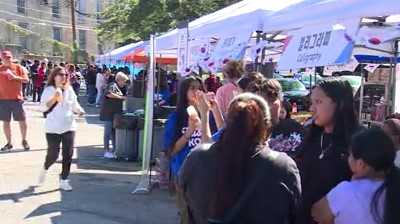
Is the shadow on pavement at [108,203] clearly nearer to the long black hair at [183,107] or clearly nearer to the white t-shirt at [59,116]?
the white t-shirt at [59,116]

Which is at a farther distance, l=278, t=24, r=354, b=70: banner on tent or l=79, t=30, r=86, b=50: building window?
l=79, t=30, r=86, b=50: building window

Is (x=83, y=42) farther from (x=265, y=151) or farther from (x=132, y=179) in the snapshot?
(x=265, y=151)

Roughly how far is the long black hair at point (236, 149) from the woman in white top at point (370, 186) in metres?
0.45

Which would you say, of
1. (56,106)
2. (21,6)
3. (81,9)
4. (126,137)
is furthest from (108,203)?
(81,9)

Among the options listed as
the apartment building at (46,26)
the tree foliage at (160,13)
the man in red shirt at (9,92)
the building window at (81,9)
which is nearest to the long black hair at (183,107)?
the man in red shirt at (9,92)

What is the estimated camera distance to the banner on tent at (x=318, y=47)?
192 inches

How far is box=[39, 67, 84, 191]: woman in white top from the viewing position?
27.1ft

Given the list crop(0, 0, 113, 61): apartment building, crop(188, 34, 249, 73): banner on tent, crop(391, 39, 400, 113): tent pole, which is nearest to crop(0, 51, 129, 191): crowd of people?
crop(188, 34, 249, 73): banner on tent

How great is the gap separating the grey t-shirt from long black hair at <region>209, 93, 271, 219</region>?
0.04 m

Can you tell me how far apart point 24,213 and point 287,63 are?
372 cm

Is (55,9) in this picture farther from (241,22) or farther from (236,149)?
(236,149)

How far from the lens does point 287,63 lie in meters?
5.75

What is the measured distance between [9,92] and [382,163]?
10.2 metres

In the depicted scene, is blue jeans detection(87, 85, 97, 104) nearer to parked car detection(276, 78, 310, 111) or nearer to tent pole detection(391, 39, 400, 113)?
parked car detection(276, 78, 310, 111)
